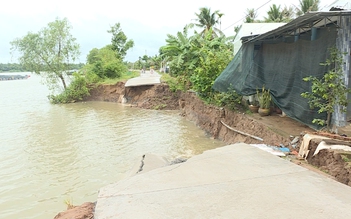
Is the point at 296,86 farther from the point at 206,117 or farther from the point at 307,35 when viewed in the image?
the point at 206,117

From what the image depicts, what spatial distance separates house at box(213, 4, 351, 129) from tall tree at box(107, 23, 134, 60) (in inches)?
1255

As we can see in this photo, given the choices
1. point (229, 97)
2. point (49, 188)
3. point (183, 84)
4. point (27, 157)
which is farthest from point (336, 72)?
point (183, 84)

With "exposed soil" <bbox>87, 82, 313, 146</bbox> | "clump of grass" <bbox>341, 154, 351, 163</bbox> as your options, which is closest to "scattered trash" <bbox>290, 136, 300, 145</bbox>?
"exposed soil" <bbox>87, 82, 313, 146</bbox>

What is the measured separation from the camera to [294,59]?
23.0 feet

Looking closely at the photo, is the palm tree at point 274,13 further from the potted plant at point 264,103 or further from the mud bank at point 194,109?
the potted plant at point 264,103

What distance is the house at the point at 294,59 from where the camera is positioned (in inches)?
214

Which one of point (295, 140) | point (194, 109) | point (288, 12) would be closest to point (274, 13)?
point (288, 12)

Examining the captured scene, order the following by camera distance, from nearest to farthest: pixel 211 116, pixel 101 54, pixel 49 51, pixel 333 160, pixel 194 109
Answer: pixel 333 160
pixel 211 116
pixel 194 109
pixel 49 51
pixel 101 54

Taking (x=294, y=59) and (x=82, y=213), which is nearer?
(x=82, y=213)

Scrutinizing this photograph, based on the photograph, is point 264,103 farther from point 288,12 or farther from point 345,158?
point 288,12

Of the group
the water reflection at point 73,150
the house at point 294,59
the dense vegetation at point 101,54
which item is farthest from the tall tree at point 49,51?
the house at point 294,59

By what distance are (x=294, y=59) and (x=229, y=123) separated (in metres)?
4.16

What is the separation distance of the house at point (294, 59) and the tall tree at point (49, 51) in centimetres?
2159

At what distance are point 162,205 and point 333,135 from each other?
4056 millimetres
